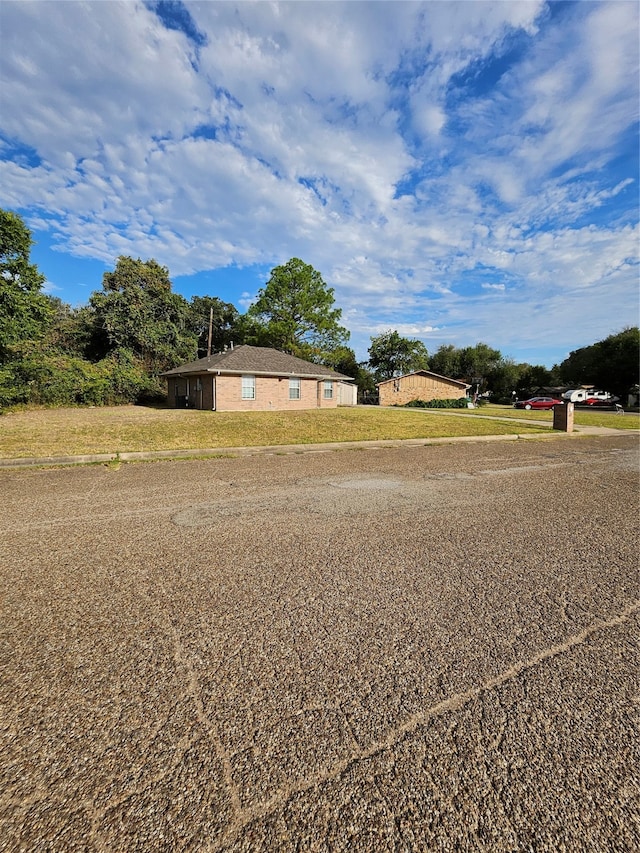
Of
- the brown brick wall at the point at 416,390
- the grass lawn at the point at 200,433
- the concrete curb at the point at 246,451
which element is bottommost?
the concrete curb at the point at 246,451

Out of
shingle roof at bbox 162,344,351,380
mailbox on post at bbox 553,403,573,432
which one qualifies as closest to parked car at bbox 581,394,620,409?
shingle roof at bbox 162,344,351,380

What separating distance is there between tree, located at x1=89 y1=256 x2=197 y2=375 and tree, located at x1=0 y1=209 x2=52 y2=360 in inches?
429

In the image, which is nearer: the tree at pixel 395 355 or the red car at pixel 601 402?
the red car at pixel 601 402

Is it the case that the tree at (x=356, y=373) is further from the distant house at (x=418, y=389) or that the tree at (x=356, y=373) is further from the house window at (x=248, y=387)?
the house window at (x=248, y=387)

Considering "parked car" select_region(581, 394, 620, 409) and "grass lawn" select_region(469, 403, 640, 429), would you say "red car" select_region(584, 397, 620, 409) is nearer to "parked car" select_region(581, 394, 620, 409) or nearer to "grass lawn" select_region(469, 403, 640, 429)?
"parked car" select_region(581, 394, 620, 409)

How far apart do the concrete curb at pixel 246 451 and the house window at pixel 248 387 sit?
13.0 m

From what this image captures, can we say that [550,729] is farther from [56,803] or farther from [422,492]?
[422,492]

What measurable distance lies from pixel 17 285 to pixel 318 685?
23769 mm

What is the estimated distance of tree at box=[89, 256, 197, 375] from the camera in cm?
3064

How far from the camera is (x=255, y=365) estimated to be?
2411 centimetres

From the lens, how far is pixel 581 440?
13.3 metres

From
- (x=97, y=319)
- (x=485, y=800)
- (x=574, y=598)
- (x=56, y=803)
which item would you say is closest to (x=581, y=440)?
(x=574, y=598)

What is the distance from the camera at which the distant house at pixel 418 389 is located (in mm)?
41562

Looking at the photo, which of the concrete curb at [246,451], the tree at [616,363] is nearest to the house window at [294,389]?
the concrete curb at [246,451]
